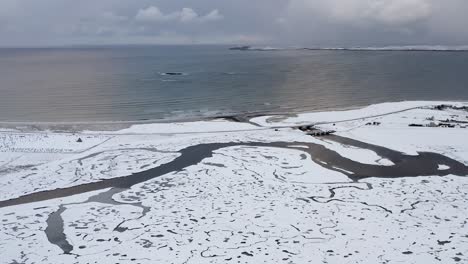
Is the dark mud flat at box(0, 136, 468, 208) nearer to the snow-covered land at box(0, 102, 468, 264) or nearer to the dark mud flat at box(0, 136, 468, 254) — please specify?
the dark mud flat at box(0, 136, 468, 254)

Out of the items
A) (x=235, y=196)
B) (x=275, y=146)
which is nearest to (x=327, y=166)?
(x=275, y=146)

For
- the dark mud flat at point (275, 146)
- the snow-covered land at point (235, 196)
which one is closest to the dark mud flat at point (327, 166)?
the dark mud flat at point (275, 146)

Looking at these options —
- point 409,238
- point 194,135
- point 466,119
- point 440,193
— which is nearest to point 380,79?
point 466,119

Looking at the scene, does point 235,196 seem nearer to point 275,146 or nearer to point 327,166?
point 327,166

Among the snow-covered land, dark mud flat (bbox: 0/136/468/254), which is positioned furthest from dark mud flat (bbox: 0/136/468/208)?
the snow-covered land

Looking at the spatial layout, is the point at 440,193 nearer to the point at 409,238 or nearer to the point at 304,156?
the point at 409,238
